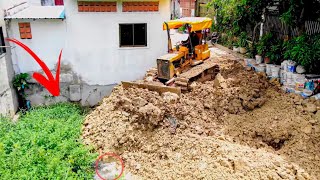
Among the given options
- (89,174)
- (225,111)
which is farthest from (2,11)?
(225,111)

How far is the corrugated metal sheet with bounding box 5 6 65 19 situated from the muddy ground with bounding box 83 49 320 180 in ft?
14.2

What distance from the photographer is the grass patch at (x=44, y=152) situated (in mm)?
7590

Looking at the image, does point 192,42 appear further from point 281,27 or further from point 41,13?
point 41,13

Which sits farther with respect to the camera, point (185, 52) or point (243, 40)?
point (243, 40)

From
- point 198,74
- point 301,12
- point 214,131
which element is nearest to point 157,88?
point 198,74

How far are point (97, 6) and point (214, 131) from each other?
718 centimetres

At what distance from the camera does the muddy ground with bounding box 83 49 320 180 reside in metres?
7.91

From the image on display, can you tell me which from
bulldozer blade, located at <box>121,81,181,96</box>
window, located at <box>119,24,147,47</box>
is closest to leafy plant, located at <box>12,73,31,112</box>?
window, located at <box>119,24,147,47</box>

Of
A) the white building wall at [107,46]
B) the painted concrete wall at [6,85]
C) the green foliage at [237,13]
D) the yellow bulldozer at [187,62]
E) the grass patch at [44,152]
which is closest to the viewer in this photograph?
the grass patch at [44,152]

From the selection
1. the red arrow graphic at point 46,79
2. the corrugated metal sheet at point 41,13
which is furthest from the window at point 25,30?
the red arrow graphic at point 46,79

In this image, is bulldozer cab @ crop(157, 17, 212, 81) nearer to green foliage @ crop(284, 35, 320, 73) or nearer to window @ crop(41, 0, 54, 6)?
green foliage @ crop(284, 35, 320, 73)

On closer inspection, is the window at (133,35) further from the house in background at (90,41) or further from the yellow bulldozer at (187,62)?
the yellow bulldozer at (187,62)

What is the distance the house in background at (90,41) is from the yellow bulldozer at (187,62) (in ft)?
4.95

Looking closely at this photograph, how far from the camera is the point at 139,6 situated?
13195 millimetres
